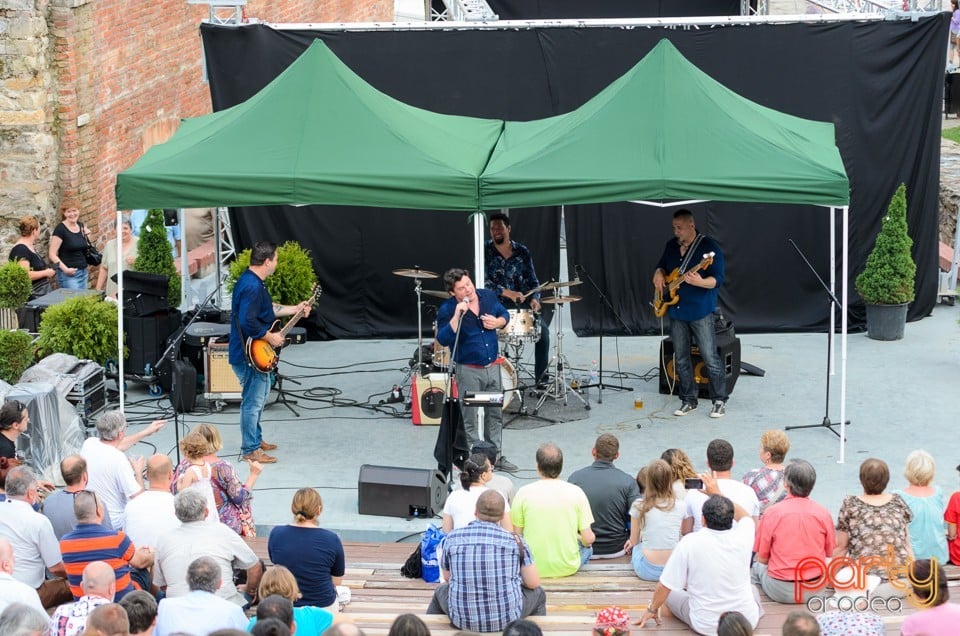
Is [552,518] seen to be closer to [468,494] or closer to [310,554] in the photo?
[468,494]

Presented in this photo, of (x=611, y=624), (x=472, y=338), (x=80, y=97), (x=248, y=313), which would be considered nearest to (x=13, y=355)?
(x=248, y=313)

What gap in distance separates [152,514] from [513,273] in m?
4.99

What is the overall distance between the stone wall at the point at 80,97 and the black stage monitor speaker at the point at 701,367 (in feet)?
21.9

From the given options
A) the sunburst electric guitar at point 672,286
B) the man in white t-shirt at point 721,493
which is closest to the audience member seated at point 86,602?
the man in white t-shirt at point 721,493

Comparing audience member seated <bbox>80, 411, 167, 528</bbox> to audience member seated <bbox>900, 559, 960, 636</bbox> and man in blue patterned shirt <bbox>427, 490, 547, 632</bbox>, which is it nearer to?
man in blue patterned shirt <bbox>427, 490, 547, 632</bbox>

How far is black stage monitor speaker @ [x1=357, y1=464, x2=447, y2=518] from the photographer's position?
9234 mm

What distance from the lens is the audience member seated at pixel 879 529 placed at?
7098 mm

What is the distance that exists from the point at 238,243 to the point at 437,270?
7.43 feet

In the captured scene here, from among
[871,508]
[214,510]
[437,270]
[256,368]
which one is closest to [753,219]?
[437,270]

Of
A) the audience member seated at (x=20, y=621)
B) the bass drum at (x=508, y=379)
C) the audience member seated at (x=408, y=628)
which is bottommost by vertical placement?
the bass drum at (x=508, y=379)

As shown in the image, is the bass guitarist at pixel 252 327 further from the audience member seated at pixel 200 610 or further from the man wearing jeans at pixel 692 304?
the audience member seated at pixel 200 610

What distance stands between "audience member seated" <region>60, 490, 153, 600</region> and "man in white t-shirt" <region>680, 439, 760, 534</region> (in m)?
3.08

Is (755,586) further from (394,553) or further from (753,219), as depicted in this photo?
(753,219)

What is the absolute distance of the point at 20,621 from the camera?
5.57 m
